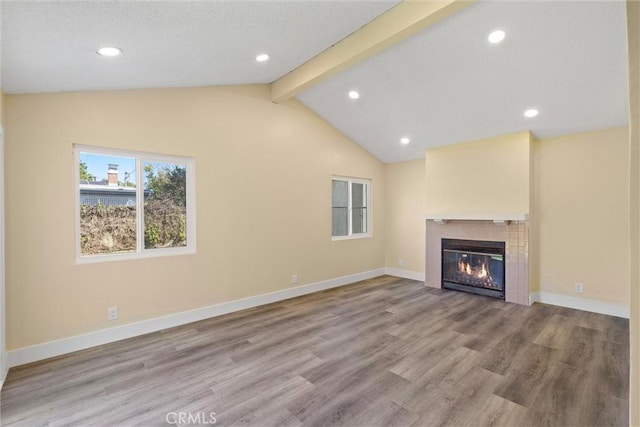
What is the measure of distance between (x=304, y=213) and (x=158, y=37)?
10.8ft

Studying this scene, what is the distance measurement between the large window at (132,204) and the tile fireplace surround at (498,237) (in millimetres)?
4098

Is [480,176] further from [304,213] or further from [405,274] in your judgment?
[304,213]

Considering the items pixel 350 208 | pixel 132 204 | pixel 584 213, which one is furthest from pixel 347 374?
pixel 584 213

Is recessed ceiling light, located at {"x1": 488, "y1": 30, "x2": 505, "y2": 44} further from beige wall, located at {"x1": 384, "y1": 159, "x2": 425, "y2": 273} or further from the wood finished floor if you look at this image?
beige wall, located at {"x1": 384, "y1": 159, "x2": 425, "y2": 273}

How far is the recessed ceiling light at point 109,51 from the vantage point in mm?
2161

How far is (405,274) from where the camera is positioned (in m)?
6.27

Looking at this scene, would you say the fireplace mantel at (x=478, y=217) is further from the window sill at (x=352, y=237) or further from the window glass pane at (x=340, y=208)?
the window glass pane at (x=340, y=208)

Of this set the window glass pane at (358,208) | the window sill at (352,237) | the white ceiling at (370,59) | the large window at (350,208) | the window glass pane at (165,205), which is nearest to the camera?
the white ceiling at (370,59)

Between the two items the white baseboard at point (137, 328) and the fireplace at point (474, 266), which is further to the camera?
the fireplace at point (474, 266)

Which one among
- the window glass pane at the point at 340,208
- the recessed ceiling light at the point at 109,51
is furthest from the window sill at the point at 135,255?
the window glass pane at the point at 340,208

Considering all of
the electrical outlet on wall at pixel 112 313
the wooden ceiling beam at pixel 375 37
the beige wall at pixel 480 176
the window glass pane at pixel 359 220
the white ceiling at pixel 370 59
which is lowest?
the electrical outlet on wall at pixel 112 313

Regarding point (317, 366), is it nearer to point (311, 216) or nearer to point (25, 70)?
point (311, 216)

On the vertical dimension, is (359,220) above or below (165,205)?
below

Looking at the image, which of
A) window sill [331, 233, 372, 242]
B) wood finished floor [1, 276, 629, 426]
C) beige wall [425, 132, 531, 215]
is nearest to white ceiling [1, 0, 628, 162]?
beige wall [425, 132, 531, 215]
